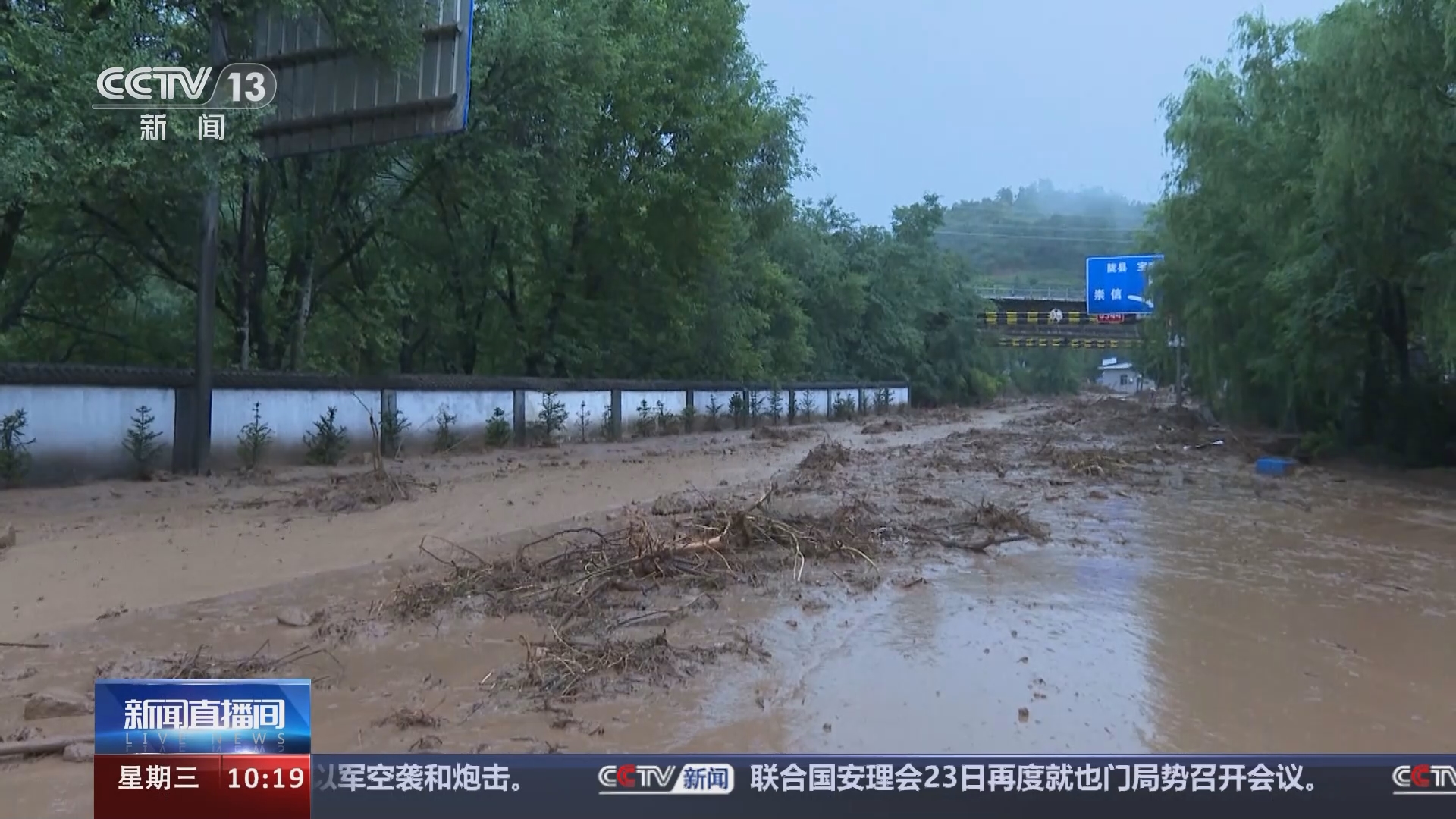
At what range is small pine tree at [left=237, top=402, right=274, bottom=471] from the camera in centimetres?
1330

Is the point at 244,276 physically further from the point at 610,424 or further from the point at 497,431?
the point at 610,424

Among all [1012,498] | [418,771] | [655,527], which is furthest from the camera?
[1012,498]

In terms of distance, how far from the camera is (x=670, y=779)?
2834 mm

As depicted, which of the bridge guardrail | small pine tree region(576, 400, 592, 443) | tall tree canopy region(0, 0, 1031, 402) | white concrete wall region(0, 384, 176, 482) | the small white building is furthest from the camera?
the small white building

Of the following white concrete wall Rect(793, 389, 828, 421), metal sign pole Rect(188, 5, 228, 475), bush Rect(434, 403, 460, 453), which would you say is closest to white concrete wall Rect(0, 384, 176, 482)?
metal sign pole Rect(188, 5, 228, 475)

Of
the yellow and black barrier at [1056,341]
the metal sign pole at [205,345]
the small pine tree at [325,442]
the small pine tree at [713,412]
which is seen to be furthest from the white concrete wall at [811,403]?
the metal sign pole at [205,345]

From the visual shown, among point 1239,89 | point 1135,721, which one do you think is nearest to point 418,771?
point 1135,721

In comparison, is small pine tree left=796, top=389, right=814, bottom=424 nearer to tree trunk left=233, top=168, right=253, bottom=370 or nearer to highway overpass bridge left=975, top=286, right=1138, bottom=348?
highway overpass bridge left=975, top=286, right=1138, bottom=348

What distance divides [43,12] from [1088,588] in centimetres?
1034

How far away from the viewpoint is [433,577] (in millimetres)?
6980

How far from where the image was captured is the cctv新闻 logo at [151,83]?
26.2 ft

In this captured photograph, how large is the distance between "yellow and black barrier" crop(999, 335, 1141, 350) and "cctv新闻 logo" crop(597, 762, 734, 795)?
5111 centimetres

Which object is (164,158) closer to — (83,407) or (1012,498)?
(83,407)

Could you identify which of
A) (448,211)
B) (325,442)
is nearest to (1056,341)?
(448,211)
